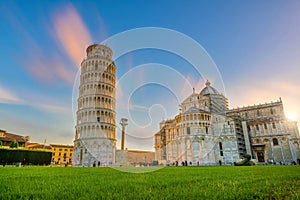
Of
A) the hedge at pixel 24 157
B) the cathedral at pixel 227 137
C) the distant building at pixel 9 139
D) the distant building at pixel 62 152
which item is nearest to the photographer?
the hedge at pixel 24 157

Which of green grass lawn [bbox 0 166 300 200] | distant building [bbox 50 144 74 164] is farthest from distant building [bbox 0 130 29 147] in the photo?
green grass lawn [bbox 0 166 300 200]

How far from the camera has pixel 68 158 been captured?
3388 inches

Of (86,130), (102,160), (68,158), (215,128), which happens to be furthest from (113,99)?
(68,158)

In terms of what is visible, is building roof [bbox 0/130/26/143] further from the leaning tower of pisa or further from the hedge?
the leaning tower of pisa

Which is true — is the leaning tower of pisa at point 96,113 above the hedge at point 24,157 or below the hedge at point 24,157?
above

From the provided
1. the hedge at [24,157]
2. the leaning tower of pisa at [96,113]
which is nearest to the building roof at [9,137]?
the hedge at [24,157]

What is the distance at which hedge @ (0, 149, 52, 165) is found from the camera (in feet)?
100

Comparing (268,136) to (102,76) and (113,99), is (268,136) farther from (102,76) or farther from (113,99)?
(102,76)

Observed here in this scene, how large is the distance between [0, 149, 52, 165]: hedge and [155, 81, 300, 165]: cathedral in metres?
25.5

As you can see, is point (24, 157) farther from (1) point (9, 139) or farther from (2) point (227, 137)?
(2) point (227, 137)

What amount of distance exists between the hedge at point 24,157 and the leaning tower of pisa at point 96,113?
23.8ft

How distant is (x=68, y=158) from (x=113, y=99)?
56116 millimetres

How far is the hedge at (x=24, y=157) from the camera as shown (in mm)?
30531

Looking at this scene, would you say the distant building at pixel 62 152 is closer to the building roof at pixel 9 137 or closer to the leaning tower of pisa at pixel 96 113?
the building roof at pixel 9 137
